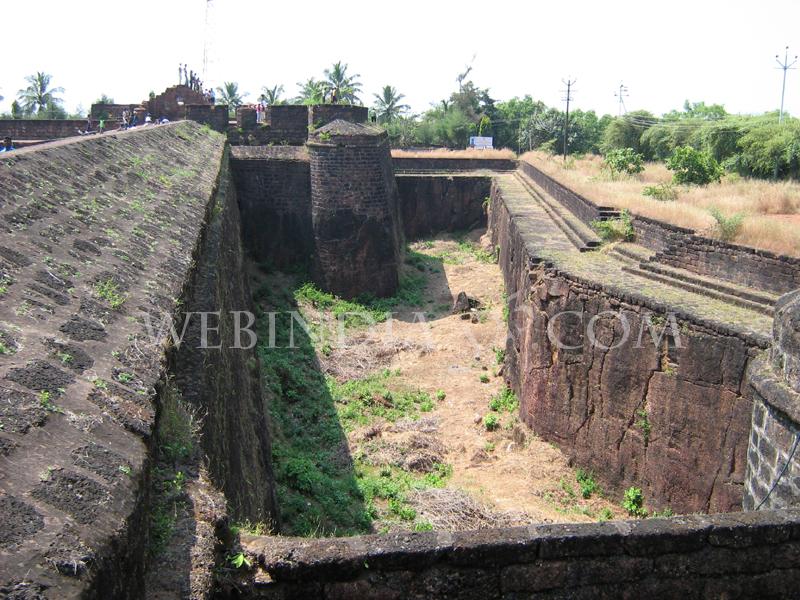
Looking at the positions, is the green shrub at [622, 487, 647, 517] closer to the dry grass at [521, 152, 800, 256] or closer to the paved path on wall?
the paved path on wall

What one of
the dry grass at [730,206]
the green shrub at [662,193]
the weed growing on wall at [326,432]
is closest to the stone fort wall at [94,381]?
the weed growing on wall at [326,432]

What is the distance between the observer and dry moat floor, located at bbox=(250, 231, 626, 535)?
7.24m

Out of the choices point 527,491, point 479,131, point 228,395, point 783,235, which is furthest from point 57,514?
point 479,131

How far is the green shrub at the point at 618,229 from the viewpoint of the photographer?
10.6 m

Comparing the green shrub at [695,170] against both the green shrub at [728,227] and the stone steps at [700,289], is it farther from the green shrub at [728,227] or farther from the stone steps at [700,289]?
the stone steps at [700,289]

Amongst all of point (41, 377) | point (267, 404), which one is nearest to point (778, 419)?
point (41, 377)

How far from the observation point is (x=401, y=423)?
979cm

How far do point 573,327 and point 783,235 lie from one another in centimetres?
239

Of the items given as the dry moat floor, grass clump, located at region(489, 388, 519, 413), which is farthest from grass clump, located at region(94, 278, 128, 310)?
grass clump, located at region(489, 388, 519, 413)

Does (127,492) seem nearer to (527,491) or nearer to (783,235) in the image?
(527,491)

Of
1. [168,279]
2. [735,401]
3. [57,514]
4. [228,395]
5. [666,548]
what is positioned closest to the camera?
[57,514]

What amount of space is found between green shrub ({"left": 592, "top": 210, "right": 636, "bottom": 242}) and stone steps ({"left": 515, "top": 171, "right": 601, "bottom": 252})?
0.13 meters

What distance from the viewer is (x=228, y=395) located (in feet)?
16.4

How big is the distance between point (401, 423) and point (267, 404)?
72.5 inches
